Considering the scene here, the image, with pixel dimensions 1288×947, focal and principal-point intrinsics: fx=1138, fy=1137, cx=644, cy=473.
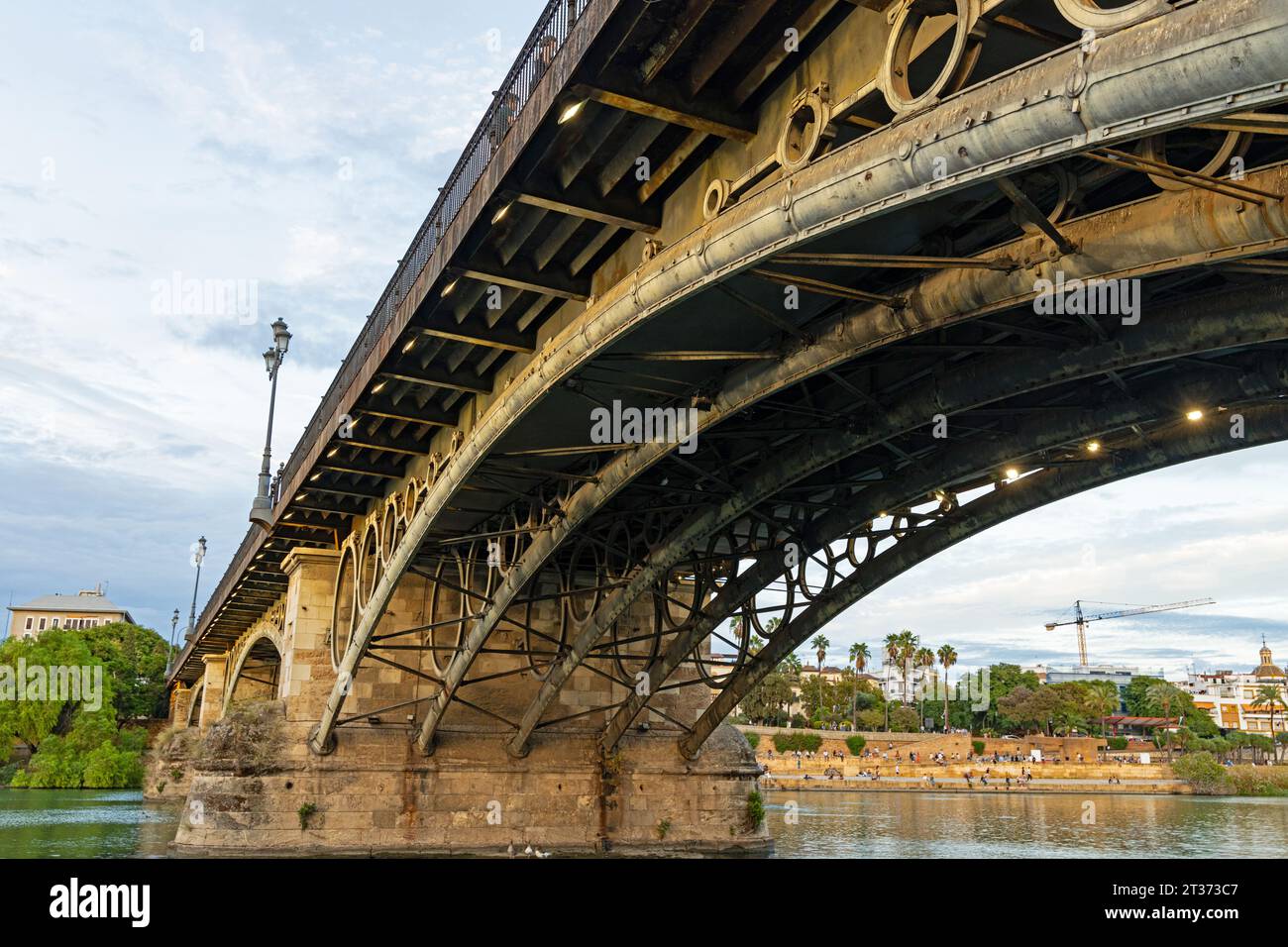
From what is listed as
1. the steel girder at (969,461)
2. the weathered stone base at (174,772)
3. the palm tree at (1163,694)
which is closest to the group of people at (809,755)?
the weathered stone base at (174,772)

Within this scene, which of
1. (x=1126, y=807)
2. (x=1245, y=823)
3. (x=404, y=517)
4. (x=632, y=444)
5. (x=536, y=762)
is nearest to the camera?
(x=632, y=444)

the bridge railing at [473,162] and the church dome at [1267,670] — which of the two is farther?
the church dome at [1267,670]

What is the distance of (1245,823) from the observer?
141 feet

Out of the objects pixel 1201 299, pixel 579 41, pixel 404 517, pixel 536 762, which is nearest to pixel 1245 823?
pixel 536 762

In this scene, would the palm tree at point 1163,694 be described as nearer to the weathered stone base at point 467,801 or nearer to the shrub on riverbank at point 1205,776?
the shrub on riverbank at point 1205,776

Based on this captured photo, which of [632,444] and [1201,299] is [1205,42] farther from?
[632,444]

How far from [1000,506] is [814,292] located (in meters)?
6.84

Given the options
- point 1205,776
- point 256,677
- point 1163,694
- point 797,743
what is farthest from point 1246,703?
point 256,677

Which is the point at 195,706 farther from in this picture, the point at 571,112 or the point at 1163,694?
the point at 1163,694

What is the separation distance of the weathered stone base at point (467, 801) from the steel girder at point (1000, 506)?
212 centimetres

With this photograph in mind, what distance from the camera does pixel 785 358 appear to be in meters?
11.7

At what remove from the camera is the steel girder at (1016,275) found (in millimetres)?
7113
